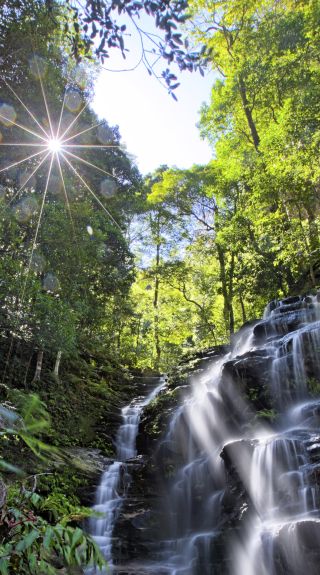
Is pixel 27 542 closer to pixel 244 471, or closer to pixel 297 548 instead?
pixel 297 548

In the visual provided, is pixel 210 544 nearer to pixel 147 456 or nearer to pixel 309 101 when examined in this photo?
pixel 147 456

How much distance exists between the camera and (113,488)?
29.5 ft

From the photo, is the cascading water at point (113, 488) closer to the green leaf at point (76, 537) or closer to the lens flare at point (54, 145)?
the green leaf at point (76, 537)

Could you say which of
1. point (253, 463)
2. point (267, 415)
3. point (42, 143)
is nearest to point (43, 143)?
point (42, 143)

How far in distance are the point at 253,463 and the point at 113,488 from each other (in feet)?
11.9

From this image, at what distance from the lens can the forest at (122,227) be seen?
30.4ft

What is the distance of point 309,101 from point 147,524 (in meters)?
12.7

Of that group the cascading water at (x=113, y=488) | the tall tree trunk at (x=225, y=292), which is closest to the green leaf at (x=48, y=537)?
the cascading water at (x=113, y=488)

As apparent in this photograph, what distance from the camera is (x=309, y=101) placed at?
12117 mm

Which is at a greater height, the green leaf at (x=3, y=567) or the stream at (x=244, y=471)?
the stream at (x=244, y=471)

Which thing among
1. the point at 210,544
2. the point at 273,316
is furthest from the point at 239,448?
the point at 273,316

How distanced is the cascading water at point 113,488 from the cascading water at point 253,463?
3.65ft

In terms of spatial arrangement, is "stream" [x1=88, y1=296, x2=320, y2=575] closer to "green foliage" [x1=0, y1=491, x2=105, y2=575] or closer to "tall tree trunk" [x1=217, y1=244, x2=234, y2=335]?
"green foliage" [x1=0, y1=491, x2=105, y2=575]

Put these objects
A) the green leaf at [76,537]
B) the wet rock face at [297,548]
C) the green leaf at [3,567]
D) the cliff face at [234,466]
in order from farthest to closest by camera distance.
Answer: the cliff face at [234,466] → the wet rock face at [297,548] → the green leaf at [76,537] → the green leaf at [3,567]
